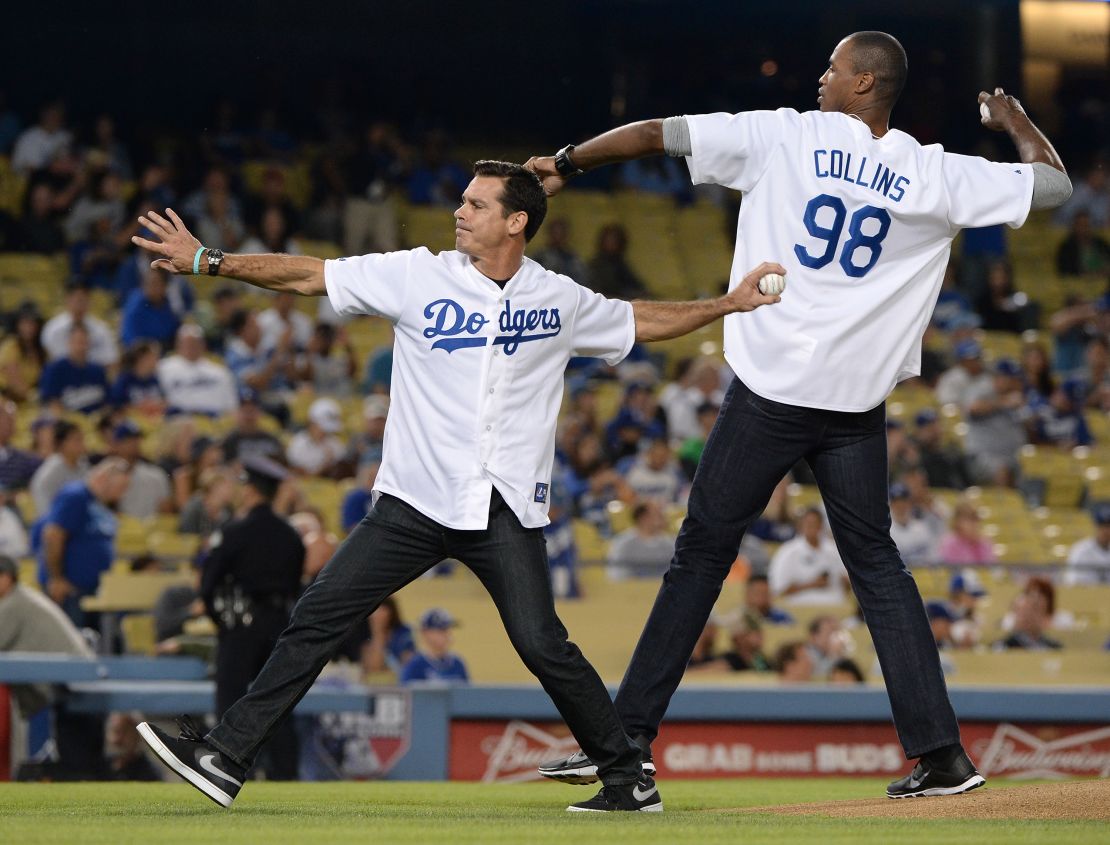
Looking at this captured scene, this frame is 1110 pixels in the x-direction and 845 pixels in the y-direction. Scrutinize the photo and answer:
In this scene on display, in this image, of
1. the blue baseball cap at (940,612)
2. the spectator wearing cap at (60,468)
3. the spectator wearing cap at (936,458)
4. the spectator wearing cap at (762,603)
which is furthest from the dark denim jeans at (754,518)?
the spectator wearing cap at (936,458)

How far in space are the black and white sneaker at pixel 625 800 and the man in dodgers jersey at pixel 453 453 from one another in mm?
83

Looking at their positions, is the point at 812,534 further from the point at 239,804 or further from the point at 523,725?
the point at 239,804

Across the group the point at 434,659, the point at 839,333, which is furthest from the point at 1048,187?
the point at 434,659

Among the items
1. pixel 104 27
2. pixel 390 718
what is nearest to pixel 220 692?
pixel 390 718

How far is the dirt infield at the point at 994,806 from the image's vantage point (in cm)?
502

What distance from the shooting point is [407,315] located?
4965mm

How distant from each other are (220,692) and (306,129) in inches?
447

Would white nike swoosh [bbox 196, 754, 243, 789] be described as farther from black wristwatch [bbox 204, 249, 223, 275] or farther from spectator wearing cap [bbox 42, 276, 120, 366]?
spectator wearing cap [bbox 42, 276, 120, 366]

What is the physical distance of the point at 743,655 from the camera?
10.8 metres

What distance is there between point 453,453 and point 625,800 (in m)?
1.14

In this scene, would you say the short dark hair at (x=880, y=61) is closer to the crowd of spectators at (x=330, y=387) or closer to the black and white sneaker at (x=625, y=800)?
the black and white sneaker at (x=625, y=800)

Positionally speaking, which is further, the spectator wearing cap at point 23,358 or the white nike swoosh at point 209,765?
the spectator wearing cap at point 23,358

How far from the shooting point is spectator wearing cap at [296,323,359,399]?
14.7 meters

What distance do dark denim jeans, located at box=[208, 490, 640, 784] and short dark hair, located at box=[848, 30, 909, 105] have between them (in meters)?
1.73
